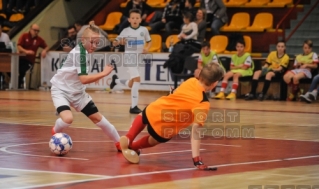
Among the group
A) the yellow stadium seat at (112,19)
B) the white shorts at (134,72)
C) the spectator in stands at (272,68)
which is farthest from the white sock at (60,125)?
the yellow stadium seat at (112,19)

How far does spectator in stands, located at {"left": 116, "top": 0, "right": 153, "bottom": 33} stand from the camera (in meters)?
23.2

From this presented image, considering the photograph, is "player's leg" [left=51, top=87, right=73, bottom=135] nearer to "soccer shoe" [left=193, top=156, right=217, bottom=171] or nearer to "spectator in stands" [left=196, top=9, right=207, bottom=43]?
"soccer shoe" [left=193, top=156, right=217, bottom=171]

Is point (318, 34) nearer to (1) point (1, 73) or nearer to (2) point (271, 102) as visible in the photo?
(2) point (271, 102)

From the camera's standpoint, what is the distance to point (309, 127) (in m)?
11.8

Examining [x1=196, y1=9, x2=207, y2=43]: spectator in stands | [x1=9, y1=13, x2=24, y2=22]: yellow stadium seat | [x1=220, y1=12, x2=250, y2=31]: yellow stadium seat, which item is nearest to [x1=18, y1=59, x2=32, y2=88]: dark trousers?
[x1=9, y1=13, x2=24, y2=22]: yellow stadium seat

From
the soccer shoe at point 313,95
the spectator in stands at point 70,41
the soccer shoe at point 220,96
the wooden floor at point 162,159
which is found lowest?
the soccer shoe at point 220,96

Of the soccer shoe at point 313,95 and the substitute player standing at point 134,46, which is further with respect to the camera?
the soccer shoe at point 313,95

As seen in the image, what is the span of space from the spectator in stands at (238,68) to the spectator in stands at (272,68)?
0.30 m

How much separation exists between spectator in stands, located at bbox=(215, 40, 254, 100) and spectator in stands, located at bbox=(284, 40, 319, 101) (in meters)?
1.15

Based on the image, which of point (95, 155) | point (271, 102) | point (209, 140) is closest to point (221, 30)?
point (271, 102)

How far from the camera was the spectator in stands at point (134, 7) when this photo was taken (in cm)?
2322

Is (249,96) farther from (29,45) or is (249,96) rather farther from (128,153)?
(128,153)

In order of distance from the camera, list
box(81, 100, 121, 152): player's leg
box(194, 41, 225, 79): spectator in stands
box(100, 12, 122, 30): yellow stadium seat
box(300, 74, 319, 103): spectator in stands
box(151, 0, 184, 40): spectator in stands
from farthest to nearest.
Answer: box(100, 12, 122, 30): yellow stadium seat → box(151, 0, 184, 40): spectator in stands → box(194, 41, 225, 79): spectator in stands → box(300, 74, 319, 103): spectator in stands → box(81, 100, 121, 152): player's leg

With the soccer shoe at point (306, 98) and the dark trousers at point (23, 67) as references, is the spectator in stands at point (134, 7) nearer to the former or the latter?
the dark trousers at point (23, 67)
